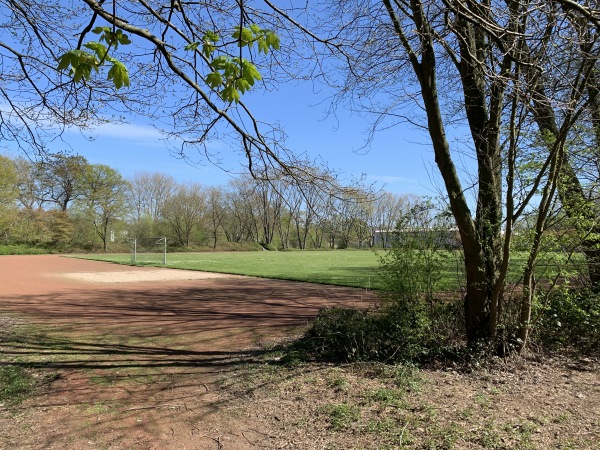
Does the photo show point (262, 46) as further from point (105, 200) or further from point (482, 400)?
point (105, 200)

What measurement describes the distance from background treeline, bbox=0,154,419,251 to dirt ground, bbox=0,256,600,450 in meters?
2.06

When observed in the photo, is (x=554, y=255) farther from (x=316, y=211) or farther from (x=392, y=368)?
(x=316, y=211)

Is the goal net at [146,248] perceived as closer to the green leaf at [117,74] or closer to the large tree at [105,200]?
the large tree at [105,200]

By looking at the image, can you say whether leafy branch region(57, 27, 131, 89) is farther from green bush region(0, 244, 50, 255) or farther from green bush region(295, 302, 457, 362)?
green bush region(0, 244, 50, 255)

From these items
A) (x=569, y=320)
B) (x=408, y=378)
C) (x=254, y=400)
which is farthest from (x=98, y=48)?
(x=569, y=320)

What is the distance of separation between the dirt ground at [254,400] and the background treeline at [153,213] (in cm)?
206

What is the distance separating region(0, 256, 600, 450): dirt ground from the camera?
151 inches

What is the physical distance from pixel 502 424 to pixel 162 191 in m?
67.3

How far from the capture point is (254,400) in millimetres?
4793

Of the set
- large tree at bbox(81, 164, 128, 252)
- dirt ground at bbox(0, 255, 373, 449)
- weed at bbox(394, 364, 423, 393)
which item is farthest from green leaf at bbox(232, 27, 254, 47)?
large tree at bbox(81, 164, 128, 252)

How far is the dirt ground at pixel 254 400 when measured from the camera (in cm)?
383

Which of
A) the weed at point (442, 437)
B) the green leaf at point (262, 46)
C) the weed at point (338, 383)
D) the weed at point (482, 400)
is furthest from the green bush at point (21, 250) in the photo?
the weed at point (442, 437)

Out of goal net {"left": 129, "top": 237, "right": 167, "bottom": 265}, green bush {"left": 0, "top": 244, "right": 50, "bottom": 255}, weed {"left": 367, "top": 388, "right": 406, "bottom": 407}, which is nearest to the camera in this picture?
weed {"left": 367, "top": 388, "right": 406, "bottom": 407}

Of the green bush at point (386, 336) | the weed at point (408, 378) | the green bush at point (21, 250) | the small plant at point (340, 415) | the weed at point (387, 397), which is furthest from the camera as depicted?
the green bush at point (21, 250)
